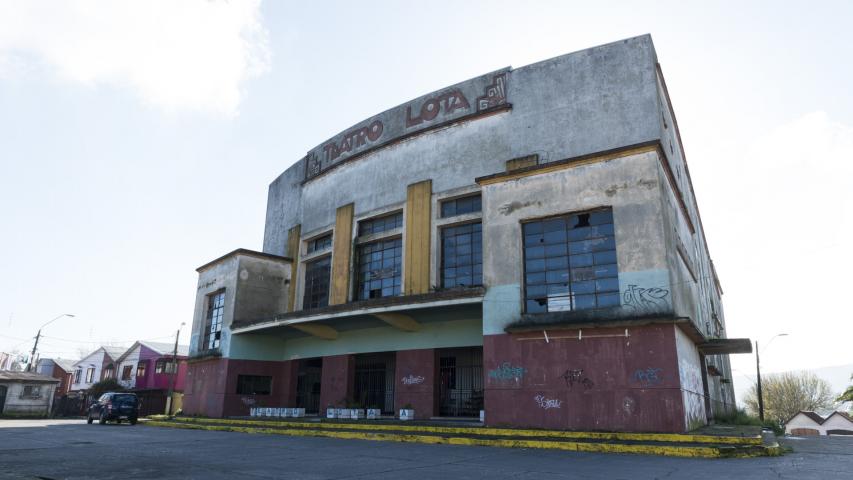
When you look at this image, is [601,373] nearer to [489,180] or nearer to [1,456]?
[489,180]

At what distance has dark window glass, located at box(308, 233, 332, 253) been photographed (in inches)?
1000

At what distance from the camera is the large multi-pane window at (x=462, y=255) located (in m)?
19.8

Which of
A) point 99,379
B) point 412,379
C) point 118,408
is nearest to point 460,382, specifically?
point 412,379

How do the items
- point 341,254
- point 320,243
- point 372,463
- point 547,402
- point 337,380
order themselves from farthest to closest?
point 320,243 → point 341,254 → point 337,380 → point 547,402 → point 372,463

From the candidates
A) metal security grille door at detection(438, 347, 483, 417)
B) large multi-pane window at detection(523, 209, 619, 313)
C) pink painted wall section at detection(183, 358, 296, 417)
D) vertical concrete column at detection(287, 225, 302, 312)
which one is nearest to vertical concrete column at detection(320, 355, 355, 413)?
pink painted wall section at detection(183, 358, 296, 417)

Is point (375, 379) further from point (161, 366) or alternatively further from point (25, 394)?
point (161, 366)

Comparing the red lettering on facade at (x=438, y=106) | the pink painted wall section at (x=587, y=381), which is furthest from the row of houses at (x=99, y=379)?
the pink painted wall section at (x=587, y=381)

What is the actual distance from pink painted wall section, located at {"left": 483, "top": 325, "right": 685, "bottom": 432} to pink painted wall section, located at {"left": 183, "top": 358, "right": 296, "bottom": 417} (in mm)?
13031

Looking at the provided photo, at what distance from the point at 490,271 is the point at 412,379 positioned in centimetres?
614

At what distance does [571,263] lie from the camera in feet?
48.9

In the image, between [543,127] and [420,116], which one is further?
[420,116]

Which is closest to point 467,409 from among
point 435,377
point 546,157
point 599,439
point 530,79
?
point 435,377

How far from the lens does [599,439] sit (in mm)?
12383

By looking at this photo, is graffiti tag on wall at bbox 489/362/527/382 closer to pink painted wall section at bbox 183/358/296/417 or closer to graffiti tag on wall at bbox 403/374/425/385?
graffiti tag on wall at bbox 403/374/425/385
